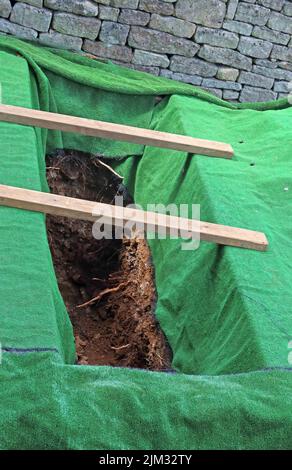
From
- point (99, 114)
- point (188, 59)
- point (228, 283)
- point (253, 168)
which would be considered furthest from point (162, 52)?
point (228, 283)

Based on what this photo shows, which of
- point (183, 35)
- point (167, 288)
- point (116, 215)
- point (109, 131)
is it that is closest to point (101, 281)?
point (167, 288)

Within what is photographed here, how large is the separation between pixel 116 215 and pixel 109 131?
3.44 ft

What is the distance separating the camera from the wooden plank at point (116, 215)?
3.29 meters

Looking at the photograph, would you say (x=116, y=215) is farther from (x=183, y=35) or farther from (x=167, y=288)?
(x=183, y=35)

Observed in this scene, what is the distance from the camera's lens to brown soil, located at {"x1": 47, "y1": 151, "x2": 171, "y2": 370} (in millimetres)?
3961

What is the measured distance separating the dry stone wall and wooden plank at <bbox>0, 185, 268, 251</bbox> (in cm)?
298

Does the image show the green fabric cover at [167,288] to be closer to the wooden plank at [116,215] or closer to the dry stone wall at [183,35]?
the wooden plank at [116,215]

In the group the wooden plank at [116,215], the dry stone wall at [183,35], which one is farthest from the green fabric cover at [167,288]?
the dry stone wall at [183,35]

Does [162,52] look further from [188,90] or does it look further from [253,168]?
[253,168]

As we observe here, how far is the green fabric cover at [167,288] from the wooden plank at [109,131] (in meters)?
0.07

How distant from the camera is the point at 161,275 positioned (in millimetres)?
4086

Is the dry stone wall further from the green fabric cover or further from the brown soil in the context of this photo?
the brown soil

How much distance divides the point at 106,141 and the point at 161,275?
1.60 metres

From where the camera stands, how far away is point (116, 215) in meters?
3.36
